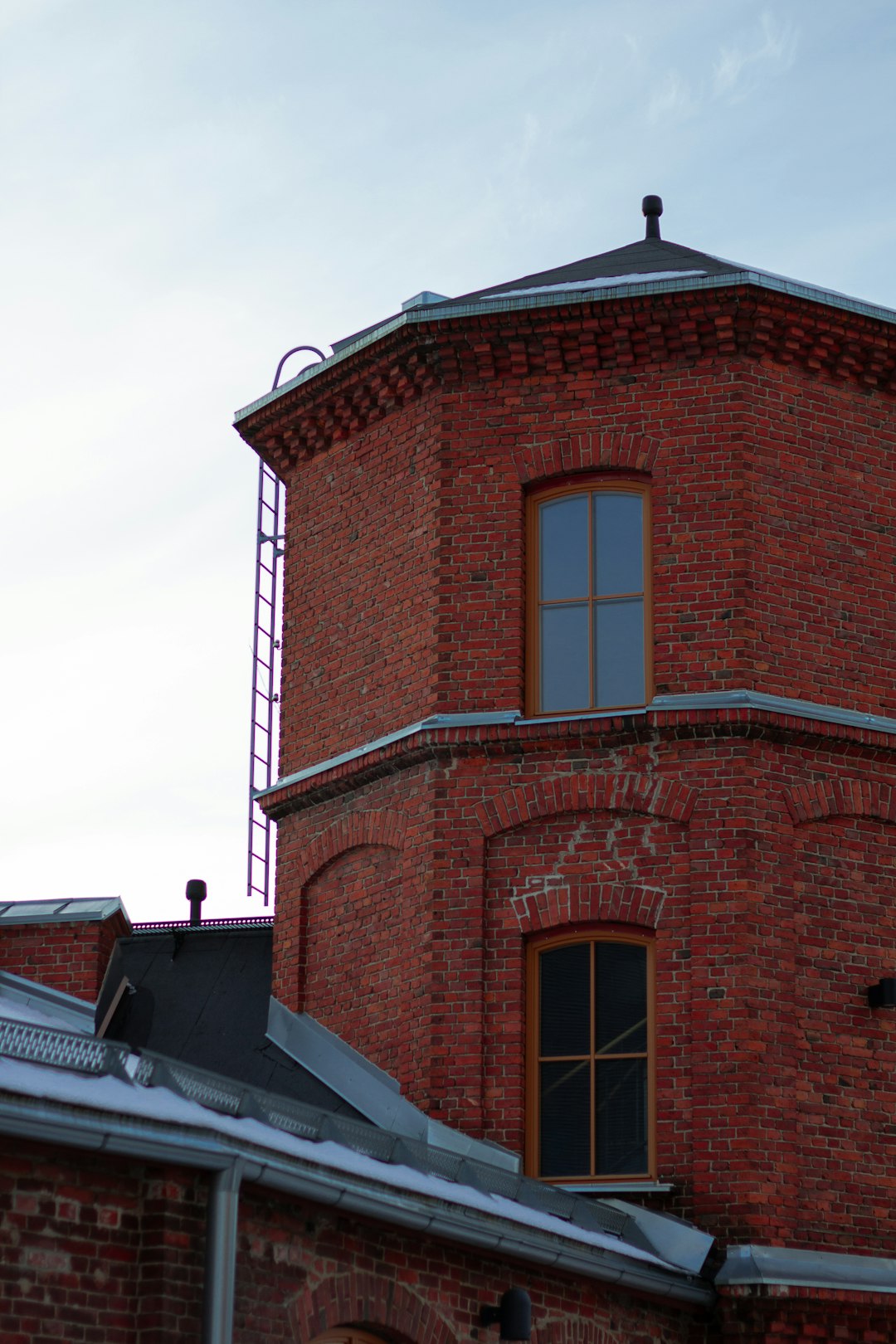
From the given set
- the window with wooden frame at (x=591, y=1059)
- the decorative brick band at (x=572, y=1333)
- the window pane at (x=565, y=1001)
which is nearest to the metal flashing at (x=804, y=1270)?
the window with wooden frame at (x=591, y=1059)

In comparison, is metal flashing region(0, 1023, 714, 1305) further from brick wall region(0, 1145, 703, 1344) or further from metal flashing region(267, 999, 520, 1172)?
metal flashing region(267, 999, 520, 1172)

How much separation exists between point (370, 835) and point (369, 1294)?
232 inches

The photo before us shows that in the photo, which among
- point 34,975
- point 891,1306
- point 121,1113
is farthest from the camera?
point 34,975

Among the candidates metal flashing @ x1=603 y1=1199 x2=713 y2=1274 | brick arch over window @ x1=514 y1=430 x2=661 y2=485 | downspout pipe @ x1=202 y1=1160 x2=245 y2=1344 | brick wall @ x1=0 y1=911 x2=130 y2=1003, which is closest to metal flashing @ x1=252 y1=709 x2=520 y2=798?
brick arch over window @ x1=514 y1=430 x2=661 y2=485

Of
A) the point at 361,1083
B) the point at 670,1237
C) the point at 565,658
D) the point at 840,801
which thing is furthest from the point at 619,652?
the point at 670,1237

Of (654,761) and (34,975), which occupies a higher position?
(654,761)

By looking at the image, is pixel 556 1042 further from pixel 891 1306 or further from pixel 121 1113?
pixel 121 1113

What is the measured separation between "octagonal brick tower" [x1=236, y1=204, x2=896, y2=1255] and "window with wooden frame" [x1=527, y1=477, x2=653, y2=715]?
24 millimetres

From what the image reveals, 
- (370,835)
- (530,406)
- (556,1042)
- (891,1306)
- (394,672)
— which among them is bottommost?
(891,1306)

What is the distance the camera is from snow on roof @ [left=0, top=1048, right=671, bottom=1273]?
351 inches

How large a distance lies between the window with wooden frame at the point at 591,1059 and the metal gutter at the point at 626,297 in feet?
17.0

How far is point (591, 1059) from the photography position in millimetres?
14938

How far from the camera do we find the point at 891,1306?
1396 centimetres

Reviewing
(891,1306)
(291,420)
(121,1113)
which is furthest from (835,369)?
(121,1113)
